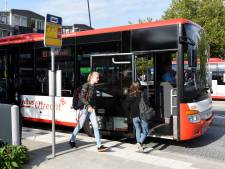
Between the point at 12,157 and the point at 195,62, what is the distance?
15.2 feet

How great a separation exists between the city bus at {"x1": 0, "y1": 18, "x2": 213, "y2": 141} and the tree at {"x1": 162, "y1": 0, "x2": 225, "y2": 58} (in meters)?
24.2

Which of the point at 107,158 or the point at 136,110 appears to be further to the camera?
the point at 136,110

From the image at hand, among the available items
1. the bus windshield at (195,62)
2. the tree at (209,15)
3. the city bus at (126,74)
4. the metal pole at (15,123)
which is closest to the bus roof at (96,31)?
the city bus at (126,74)

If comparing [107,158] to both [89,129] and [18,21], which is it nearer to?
[89,129]

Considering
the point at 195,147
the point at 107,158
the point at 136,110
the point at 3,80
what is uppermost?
the point at 3,80

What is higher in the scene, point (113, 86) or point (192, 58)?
point (192, 58)

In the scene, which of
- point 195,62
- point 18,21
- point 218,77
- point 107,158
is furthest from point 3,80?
point 18,21

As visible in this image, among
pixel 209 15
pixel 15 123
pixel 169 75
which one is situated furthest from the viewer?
pixel 209 15

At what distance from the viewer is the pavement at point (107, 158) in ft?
23.2

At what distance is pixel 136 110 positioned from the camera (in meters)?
8.45

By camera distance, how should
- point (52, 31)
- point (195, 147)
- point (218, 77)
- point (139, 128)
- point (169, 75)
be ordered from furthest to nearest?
1. point (218, 77)
2. point (169, 75)
3. point (195, 147)
4. point (139, 128)
5. point (52, 31)

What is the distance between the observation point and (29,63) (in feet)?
38.5

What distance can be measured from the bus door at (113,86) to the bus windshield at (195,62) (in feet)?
4.23

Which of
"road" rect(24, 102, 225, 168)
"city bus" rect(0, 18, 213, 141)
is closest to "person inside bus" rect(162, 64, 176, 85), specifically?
"city bus" rect(0, 18, 213, 141)
